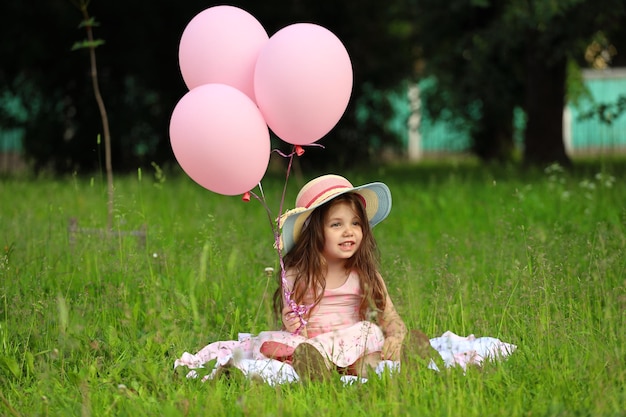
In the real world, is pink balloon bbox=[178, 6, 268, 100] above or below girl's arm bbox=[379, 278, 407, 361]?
above

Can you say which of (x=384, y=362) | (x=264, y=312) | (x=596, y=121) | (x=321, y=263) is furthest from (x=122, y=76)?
(x=596, y=121)

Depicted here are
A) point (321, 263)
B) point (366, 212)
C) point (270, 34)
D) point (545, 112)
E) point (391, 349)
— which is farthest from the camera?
point (270, 34)

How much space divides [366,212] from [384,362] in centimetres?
Answer: 78

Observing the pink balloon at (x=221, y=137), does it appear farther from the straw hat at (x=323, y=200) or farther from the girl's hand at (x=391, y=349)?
the girl's hand at (x=391, y=349)

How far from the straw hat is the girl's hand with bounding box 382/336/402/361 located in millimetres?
594

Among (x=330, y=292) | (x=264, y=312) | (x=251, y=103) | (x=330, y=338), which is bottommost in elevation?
(x=264, y=312)

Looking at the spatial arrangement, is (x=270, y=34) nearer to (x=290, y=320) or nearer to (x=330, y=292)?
(x=330, y=292)

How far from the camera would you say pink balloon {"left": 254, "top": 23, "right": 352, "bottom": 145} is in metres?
3.90

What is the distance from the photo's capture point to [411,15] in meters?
13.4

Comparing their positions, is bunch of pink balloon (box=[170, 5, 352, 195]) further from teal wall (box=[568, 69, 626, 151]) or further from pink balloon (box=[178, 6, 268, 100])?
teal wall (box=[568, 69, 626, 151])

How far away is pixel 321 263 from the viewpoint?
4.13m

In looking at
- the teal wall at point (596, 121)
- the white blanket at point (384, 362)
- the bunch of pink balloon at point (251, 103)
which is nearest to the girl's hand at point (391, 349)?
the white blanket at point (384, 362)

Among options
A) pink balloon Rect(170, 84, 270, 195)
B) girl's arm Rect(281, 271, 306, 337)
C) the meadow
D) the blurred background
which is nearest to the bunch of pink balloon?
pink balloon Rect(170, 84, 270, 195)

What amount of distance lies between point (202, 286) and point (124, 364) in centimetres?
111
